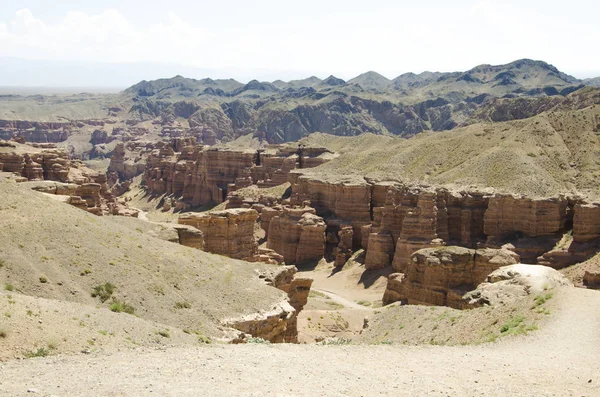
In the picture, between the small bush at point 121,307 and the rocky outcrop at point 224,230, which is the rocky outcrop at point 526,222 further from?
the small bush at point 121,307

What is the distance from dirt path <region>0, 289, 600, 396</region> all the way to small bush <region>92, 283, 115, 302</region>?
7.43m

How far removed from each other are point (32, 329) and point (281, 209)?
52873 mm

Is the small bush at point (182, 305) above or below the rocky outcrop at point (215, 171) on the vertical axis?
above

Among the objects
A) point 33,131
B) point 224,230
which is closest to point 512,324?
point 224,230

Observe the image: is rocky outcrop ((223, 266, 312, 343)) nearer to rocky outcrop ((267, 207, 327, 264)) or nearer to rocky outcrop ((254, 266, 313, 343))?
rocky outcrop ((254, 266, 313, 343))

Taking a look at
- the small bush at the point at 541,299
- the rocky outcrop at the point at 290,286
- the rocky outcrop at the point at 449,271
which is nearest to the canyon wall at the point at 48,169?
the rocky outcrop at the point at 290,286

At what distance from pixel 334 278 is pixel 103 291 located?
120 ft

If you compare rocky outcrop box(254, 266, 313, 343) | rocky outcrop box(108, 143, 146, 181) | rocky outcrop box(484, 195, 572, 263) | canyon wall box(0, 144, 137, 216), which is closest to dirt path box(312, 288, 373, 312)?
rocky outcrop box(254, 266, 313, 343)

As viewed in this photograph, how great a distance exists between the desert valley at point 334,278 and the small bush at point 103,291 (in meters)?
0.06

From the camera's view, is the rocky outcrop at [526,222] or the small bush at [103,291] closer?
the small bush at [103,291]

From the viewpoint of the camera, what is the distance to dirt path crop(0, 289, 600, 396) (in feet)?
46.4

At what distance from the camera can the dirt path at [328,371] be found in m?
14.1

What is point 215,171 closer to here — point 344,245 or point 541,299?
point 344,245

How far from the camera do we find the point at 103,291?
2444cm
